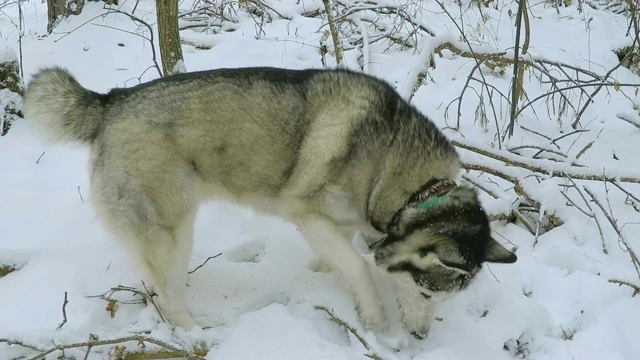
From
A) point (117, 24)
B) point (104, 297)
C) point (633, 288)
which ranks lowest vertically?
point (633, 288)

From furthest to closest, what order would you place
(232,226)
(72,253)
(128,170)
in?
(232,226), (72,253), (128,170)

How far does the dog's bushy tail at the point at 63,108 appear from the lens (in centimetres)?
322

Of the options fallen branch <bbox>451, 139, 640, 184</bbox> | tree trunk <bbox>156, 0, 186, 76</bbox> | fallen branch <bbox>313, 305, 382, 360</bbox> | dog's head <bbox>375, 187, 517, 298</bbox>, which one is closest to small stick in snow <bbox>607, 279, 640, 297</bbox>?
dog's head <bbox>375, 187, 517, 298</bbox>

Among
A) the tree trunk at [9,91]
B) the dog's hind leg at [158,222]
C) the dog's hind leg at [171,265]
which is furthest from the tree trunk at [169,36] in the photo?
the dog's hind leg at [171,265]

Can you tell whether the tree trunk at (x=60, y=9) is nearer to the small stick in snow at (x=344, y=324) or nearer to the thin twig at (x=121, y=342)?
the thin twig at (x=121, y=342)

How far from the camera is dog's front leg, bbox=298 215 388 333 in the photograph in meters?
3.22

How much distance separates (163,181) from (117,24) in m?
4.48

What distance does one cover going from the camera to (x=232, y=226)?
160 inches

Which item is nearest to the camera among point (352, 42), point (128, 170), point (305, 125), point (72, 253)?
point (128, 170)

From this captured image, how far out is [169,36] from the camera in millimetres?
4906

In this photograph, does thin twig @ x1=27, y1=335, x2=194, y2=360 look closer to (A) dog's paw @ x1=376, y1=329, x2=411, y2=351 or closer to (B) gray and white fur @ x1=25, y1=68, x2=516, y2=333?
(B) gray and white fur @ x1=25, y1=68, x2=516, y2=333

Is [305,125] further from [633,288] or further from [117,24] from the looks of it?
[117,24]

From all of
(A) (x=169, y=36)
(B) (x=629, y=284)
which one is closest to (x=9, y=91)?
Result: (A) (x=169, y=36)

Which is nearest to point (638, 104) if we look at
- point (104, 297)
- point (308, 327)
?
point (308, 327)
